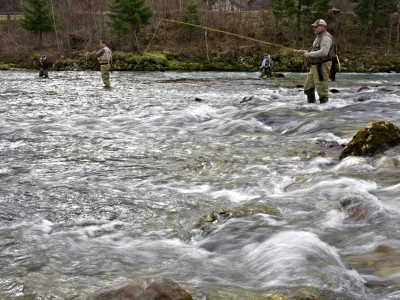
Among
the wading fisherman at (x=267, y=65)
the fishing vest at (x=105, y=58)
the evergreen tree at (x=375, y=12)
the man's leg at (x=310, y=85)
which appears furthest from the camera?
the evergreen tree at (x=375, y=12)

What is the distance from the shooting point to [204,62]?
43.6 m

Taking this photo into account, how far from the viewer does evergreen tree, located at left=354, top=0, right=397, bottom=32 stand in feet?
173

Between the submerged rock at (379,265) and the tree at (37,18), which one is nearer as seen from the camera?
the submerged rock at (379,265)

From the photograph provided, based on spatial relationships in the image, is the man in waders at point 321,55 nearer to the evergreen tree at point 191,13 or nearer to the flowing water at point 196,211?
the flowing water at point 196,211

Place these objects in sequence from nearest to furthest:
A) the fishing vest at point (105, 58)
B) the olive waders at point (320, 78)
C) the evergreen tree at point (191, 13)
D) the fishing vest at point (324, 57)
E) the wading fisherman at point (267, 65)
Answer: the fishing vest at point (324, 57)
the olive waders at point (320, 78)
the fishing vest at point (105, 58)
the wading fisherman at point (267, 65)
the evergreen tree at point (191, 13)

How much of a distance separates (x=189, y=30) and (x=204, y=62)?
1104 cm

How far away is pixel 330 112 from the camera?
11.2m

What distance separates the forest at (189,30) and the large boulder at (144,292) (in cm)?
4215

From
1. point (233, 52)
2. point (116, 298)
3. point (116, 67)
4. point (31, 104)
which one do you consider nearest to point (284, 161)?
point (116, 298)

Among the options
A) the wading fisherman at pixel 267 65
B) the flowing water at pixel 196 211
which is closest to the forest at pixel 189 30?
the wading fisherman at pixel 267 65

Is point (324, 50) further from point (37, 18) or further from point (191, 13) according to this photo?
point (37, 18)

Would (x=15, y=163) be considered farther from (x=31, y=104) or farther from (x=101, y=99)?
(x=101, y=99)

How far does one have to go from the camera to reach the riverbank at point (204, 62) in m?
39.4

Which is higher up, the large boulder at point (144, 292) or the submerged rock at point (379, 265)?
the large boulder at point (144, 292)
